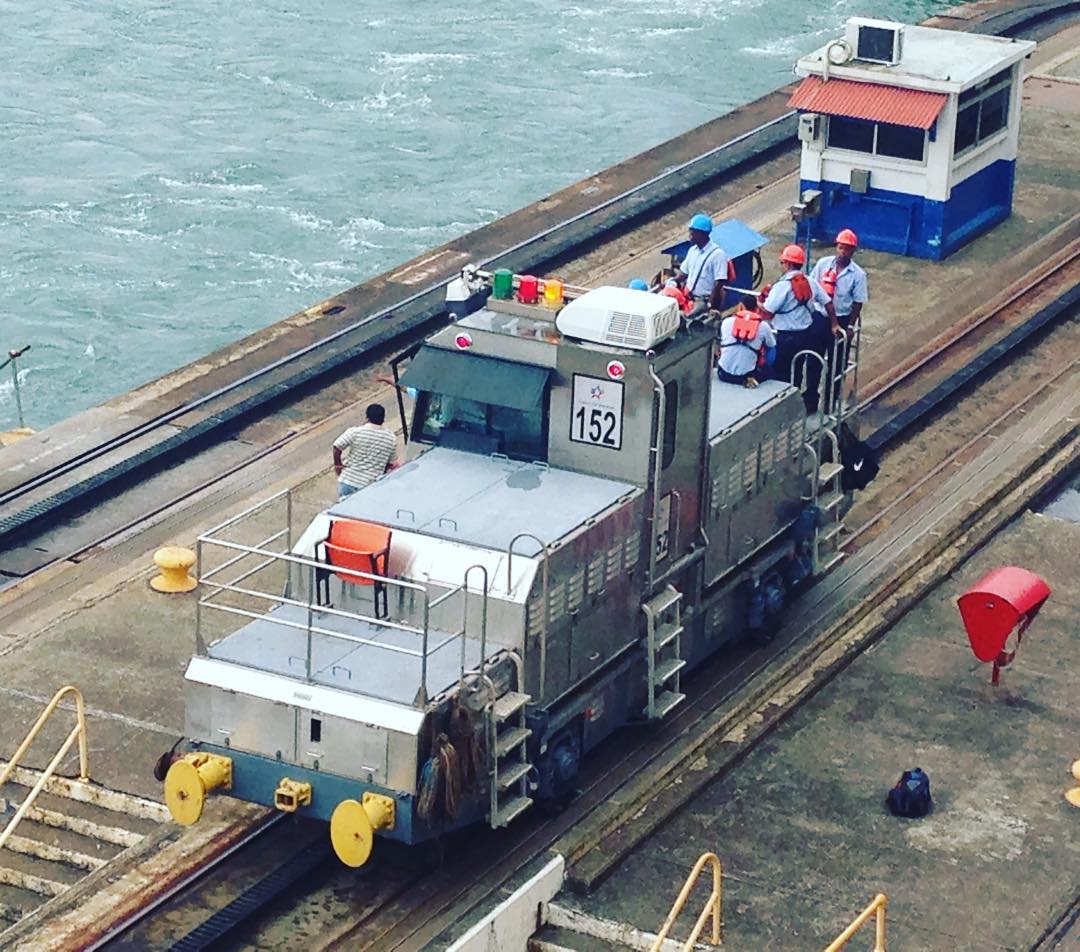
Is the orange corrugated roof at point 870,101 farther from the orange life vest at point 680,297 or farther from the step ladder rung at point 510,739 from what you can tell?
the step ladder rung at point 510,739

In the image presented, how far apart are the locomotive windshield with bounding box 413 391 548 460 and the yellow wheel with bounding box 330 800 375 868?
10.2 ft

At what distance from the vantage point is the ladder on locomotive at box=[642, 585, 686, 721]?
51.0 ft

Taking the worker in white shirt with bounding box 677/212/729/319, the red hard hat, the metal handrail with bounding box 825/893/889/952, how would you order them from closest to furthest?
the metal handrail with bounding box 825/893/889/952
the red hard hat
the worker in white shirt with bounding box 677/212/729/319

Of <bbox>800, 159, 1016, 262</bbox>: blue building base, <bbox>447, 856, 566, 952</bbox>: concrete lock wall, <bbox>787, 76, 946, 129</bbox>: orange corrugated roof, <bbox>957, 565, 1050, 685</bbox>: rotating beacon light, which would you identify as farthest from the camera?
<bbox>800, 159, 1016, 262</bbox>: blue building base

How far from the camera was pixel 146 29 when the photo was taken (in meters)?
45.2

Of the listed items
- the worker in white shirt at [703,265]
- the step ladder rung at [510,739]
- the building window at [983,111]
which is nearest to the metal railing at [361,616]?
the step ladder rung at [510,739]

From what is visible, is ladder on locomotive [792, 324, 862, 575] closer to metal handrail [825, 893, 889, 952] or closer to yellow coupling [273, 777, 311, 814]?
metal handrail [825, 893, 889, 952]

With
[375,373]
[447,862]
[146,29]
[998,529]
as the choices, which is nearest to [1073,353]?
[998,529]

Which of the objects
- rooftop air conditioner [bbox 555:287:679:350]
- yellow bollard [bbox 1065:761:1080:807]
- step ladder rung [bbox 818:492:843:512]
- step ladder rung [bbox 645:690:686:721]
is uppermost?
rooftop air conditioner [bbox 555:287:679:350]

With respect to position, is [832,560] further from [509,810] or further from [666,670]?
[509,810]

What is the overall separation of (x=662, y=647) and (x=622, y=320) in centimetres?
223

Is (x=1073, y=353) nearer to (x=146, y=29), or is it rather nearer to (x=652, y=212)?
(x=652, y=212)

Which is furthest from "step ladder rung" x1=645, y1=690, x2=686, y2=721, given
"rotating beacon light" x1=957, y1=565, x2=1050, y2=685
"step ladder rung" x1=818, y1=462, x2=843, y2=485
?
"step ladder rung" x1=818, y1=462, x2=843, y2=485

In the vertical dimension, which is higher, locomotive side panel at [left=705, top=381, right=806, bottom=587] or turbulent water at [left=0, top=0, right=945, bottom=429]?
locomotive side panel at [left=705, top=381, right=806, bottom=587]
